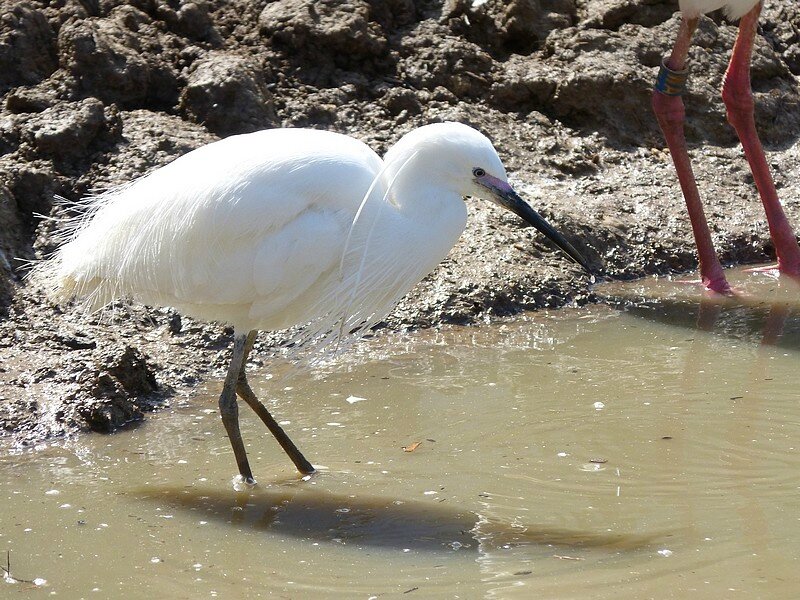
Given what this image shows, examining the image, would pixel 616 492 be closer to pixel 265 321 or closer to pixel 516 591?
pixel 516 591

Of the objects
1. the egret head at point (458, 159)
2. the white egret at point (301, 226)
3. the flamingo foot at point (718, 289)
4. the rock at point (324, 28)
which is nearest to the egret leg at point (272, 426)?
the white egret at point (301, 226)

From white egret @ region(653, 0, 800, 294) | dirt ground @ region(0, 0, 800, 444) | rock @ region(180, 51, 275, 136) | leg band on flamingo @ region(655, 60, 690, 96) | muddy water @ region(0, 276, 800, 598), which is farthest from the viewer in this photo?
rock @ region(180, 51, 275, 136)

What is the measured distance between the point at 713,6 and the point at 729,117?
0.76 metres

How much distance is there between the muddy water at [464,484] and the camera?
344 centimetres

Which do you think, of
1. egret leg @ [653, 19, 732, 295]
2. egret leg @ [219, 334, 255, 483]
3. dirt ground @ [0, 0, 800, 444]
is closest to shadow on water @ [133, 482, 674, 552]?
egret leg @ [219, 334, 255, 483]

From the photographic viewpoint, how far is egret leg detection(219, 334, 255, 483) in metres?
4.31

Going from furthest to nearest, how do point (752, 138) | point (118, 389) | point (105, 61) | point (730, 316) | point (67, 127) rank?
point (105, 61) < point (752, 138) < point (67, 127) < point (730, 316) < point (118, 389)

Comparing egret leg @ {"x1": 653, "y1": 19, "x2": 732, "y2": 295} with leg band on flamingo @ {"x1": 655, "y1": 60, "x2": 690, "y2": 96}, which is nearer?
egret leg @ {"x1": 653, "y1": 19, "x2": 732, "y2": 295}

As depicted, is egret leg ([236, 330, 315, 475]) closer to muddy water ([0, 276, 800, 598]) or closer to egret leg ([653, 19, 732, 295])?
muddy water ([0, 276, 800, 598])

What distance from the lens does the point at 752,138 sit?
22.2 ft

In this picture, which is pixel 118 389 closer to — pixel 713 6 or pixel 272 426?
pixel 272 426

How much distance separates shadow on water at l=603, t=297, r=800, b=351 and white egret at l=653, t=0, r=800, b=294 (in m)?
0.22

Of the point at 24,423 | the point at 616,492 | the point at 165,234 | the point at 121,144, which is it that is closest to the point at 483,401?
the point at 616,492

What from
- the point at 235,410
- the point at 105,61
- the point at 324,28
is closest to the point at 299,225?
the point at 235,410
